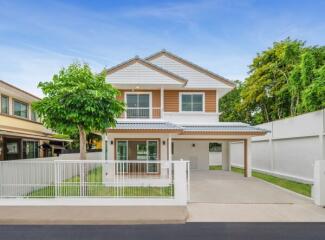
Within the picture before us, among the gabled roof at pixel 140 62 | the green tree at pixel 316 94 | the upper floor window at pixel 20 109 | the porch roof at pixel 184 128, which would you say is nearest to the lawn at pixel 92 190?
the porch roof at pixel 184 128

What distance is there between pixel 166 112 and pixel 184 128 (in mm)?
2208

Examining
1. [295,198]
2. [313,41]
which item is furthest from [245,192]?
[313,41]

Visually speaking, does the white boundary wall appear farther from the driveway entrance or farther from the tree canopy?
the tree canopy

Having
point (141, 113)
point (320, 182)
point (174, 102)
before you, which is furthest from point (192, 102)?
point (320, 182)

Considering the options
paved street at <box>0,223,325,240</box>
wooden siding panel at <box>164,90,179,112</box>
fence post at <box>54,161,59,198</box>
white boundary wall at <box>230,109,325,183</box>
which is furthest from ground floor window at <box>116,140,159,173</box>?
white boundary wall at <box>230,109,325,183</box>

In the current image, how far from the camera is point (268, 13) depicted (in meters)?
14.9

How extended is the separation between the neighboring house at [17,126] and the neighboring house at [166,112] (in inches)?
294

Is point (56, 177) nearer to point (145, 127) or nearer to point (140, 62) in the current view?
point (145, 127)

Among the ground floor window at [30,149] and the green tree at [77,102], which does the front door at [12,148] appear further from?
the green tree at [77,102]

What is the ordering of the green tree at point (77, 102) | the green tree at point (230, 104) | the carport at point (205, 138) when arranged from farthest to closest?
the green tree at point (230, 104) → the carport at point (205, 138) → the green tree at point (77, 102)

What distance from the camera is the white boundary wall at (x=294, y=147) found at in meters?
14.9

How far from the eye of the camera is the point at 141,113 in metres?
19.1

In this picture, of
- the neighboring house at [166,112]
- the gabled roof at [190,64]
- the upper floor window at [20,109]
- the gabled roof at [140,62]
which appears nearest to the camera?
the neighboring house at [166,112]

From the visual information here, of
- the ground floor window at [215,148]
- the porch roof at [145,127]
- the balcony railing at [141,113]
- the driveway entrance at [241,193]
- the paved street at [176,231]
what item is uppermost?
the balcony railing at [141,113]
